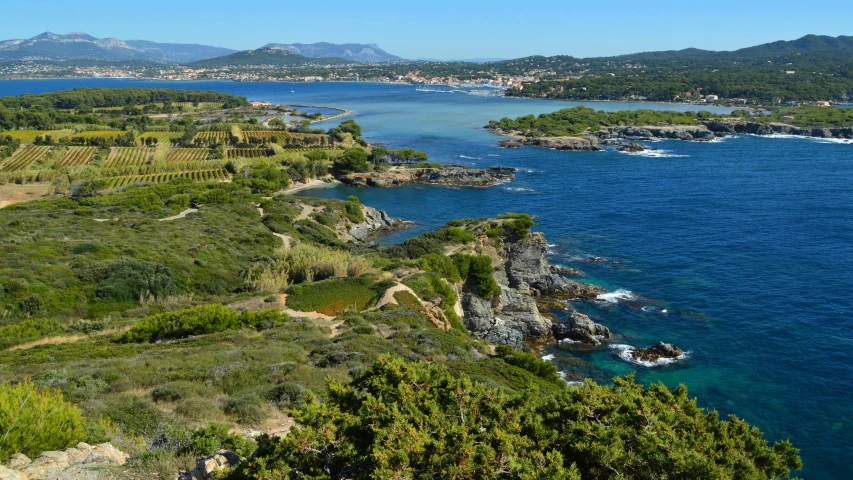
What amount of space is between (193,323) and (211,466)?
15963mm

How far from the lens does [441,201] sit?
258 feet

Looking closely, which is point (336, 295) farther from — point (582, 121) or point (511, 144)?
point (582, 121)

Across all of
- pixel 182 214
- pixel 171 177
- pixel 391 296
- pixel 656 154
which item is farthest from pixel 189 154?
pixel 656 154

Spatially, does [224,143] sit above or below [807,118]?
below

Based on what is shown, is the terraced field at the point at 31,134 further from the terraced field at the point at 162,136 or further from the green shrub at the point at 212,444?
the green shrub at the point at 212,444

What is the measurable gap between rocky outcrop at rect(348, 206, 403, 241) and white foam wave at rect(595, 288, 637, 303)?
2849 centimetres

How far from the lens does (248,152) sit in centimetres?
10812

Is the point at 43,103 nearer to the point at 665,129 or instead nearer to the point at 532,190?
the point at 532,190

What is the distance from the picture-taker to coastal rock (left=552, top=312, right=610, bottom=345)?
121 feet

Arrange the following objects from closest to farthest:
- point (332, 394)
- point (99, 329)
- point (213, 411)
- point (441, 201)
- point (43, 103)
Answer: point (332, 394), point (213, 411), point (99, 329), point (441, 201), point (43, 103)

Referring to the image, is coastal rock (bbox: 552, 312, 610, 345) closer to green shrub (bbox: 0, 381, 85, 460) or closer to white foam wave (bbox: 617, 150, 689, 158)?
green shrub (bbox: 0, 381, 85, 460)

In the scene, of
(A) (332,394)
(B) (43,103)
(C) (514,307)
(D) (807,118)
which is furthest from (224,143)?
(D) (807,118)

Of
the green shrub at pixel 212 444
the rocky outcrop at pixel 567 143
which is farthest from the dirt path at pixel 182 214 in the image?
the rocky outcrop at pixel 567 143

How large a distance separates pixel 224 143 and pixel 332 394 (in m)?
116
